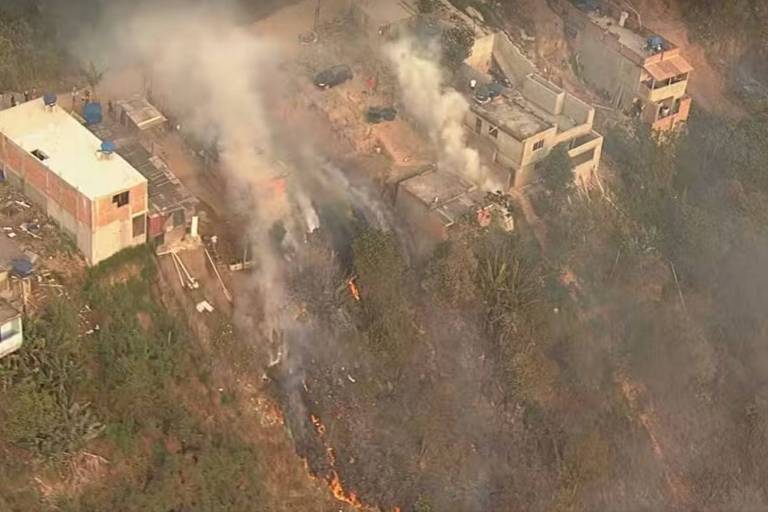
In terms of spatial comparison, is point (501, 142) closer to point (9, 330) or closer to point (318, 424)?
point (318, 424)

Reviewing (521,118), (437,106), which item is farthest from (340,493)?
(521,118)

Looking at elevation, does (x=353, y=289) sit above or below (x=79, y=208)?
below

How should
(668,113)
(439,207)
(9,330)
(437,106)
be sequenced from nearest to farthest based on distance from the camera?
(9,330) < (439,207) < (437,106) < (668,113)

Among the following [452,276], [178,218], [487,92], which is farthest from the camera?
[487,92]

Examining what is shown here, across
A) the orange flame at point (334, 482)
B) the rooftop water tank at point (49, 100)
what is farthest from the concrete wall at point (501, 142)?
the rooftop water tank at point (49, 100)

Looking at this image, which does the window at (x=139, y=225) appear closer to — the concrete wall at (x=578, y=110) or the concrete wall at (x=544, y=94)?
the concrete wall at (x=544, y=94)

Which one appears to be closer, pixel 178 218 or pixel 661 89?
pixel 178 218

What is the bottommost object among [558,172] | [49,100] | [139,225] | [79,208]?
[558,172]
